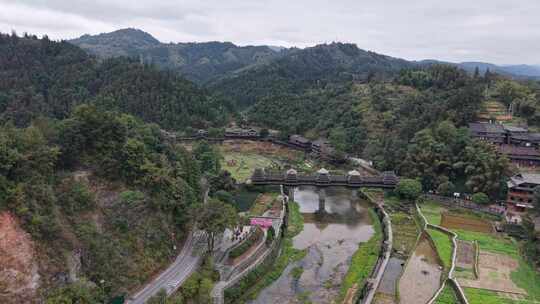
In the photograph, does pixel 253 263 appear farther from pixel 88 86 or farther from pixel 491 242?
pixel 88 86

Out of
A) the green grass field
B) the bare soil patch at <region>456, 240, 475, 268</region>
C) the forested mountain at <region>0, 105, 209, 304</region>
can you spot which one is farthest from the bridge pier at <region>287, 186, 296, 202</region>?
the bare soil patch at <region>456, 240, 475, 268</region>

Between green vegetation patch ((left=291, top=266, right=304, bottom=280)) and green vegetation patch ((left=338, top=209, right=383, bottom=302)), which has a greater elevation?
green vegetation patch ((left=338, top=209, right=383, bottom=302))

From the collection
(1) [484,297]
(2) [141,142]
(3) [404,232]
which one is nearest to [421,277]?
(1) [484,297]

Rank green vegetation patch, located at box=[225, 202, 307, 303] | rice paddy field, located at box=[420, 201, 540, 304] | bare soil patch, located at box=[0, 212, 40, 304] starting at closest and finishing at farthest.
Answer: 1. bare soil patch, located at box=[0, 212, 40, 304]
2. rice paddy field, located at box=[420, 201, 540, 304]
3. green vegetation patch, located at box=[225, 202, 307, 303]

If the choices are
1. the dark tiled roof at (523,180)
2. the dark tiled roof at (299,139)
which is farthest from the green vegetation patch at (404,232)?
the dark tiled roof at (299,139)

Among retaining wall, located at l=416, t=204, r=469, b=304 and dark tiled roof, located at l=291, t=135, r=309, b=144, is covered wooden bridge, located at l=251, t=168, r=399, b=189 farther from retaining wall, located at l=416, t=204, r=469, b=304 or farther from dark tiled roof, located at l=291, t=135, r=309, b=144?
dark tiled roof, located at l=291, t=135, r=309, b=144

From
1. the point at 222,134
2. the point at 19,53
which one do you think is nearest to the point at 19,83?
the point at 19,53

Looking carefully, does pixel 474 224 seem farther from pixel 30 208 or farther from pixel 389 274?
pixel 30 208
